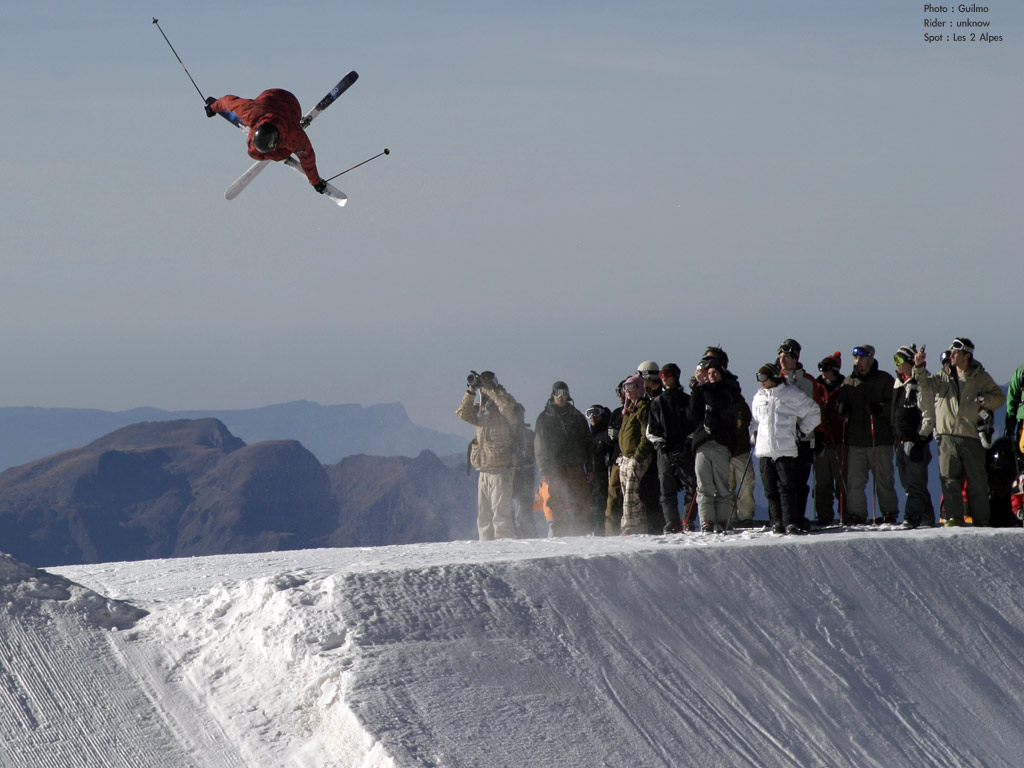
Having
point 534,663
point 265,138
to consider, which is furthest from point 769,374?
point 265,138

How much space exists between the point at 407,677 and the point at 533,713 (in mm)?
783

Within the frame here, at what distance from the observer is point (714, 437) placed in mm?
10375

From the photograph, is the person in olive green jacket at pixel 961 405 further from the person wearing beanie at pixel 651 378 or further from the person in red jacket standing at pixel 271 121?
the person in red jacket standing at pixel 271 121

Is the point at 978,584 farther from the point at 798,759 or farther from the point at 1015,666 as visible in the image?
the point at 798,759

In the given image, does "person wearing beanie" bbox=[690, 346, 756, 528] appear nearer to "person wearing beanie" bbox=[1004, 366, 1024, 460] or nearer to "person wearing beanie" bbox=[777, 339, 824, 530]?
"person wearing beanie" bbox=[777, 339, 824, 530]

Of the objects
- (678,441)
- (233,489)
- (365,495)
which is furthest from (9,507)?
(678,441)

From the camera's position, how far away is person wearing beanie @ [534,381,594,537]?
465 inches

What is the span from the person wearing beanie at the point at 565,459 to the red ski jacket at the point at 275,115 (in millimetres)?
3511

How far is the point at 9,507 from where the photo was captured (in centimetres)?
17575

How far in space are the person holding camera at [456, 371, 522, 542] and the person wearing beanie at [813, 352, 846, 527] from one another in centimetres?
296

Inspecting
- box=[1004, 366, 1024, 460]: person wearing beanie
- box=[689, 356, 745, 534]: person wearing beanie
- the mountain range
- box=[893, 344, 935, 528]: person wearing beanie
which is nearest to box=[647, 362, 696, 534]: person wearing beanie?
box=[689, 356, 745, 534]: person wearing beanie

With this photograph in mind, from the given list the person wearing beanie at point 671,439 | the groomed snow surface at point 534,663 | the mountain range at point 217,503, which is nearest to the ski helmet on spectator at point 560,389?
the person wearing beanie at point 671,439

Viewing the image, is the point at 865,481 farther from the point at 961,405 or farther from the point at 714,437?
the point at 714,437

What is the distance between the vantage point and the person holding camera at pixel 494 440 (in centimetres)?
1188
